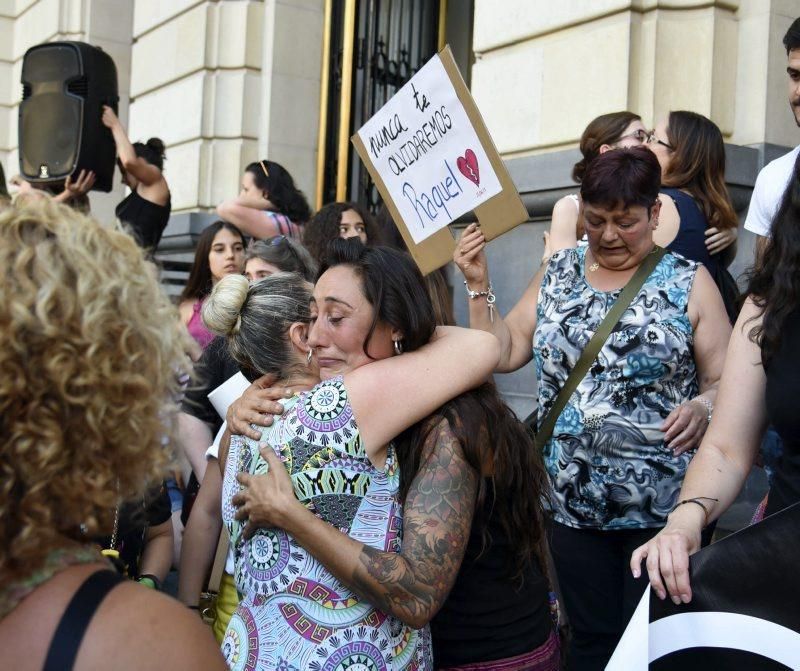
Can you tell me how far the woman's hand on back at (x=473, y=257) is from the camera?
326 cm

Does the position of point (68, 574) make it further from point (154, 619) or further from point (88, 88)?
point (88, 88)

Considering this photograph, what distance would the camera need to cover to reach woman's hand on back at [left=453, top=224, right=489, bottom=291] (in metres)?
3.26

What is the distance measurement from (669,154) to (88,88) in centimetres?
412

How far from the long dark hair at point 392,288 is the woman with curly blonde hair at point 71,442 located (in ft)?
3.67

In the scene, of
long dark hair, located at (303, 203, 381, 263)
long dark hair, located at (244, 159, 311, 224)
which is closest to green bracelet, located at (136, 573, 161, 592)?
long dark hair, located at (303, 203, 381, 263)

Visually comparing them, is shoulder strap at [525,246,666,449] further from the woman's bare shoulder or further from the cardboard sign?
the woman's bare shoulder

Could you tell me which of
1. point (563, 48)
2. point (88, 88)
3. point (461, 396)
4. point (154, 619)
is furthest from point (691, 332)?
point (88, 88)

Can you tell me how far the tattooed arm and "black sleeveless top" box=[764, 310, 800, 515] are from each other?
654 mm

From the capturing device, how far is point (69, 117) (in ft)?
21.8

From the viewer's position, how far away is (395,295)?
8.07ft

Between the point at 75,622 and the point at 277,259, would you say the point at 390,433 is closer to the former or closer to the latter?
the point at 75,622

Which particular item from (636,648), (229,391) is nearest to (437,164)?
(229,391)

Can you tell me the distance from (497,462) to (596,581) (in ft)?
3.15

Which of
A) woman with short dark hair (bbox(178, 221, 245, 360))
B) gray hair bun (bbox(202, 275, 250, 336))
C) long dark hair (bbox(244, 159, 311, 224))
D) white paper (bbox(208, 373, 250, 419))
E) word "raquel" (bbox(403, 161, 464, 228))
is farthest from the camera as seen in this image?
long dark hair (bbox(244, 159, 311, 224))
